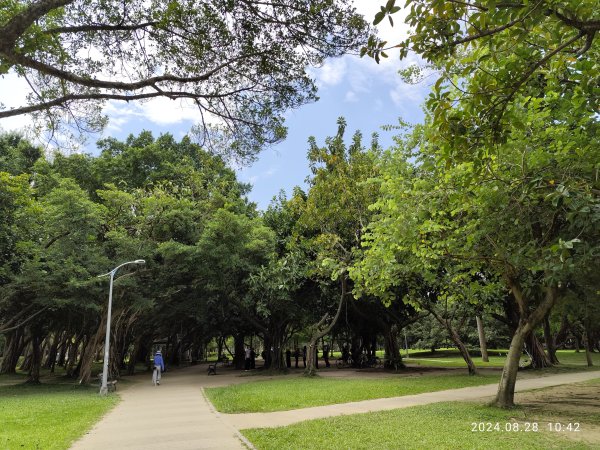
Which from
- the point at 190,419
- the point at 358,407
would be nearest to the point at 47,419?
the point at 190,419

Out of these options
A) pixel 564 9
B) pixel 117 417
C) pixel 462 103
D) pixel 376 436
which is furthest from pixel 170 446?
pixel 564 9

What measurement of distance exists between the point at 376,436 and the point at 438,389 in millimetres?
8337

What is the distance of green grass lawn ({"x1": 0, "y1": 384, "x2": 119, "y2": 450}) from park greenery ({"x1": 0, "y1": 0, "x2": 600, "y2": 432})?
4389 millimetres

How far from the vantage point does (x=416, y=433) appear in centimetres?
809

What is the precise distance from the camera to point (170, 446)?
7.25m

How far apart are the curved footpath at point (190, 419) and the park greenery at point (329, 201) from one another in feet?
7.64

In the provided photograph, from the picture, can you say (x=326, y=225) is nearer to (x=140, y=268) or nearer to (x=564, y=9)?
(x=140, y=268)

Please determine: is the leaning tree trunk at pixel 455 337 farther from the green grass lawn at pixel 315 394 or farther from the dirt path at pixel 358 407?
the dirt path at pixel 358 407

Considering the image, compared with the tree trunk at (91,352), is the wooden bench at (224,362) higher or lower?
lower

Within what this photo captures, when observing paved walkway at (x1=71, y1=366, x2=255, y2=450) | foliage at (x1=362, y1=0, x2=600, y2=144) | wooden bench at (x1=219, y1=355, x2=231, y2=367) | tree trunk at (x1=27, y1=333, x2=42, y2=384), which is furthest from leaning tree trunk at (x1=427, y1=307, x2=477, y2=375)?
wooden bench at (x1=219, y1=355, x2=231, y2=367)

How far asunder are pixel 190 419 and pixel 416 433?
4983 millimetres

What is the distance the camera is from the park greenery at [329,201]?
15.1 feet

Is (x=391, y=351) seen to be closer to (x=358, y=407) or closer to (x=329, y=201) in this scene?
(x=329, y=201)

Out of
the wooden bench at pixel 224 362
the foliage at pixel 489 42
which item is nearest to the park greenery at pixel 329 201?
the foliage at pixel 489 42
